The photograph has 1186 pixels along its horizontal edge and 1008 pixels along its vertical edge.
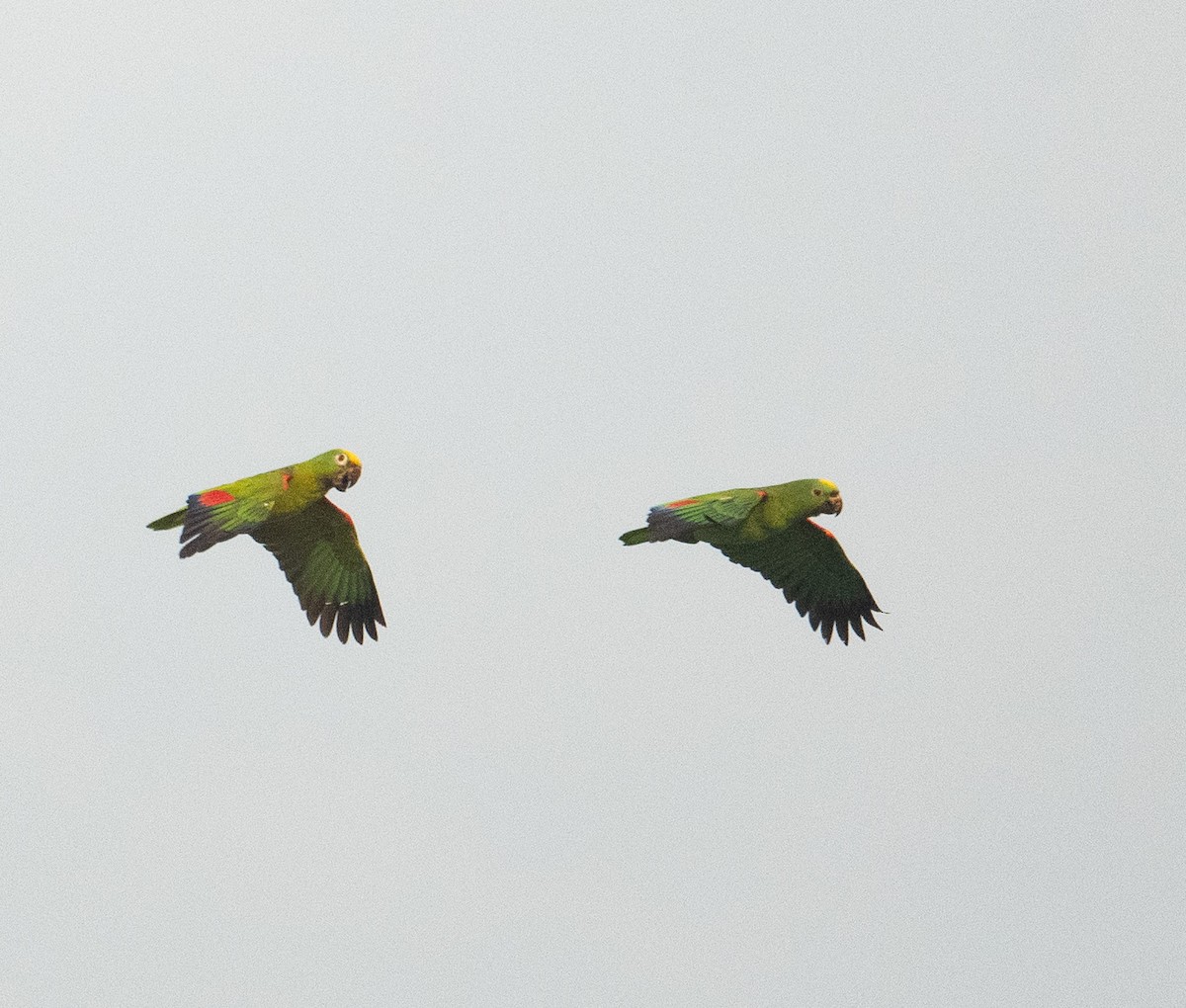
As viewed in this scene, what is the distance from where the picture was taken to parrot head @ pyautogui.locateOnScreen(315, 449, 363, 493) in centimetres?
2952

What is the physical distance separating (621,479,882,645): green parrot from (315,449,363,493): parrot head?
4109 mm

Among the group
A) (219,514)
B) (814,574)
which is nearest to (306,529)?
(219,514)

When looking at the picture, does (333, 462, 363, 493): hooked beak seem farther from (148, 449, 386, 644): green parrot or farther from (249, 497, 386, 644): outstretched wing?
(249, 497, 386, 644): outstretched wing

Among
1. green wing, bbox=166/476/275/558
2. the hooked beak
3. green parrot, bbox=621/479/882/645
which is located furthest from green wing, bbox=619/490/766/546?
green wing, bbox=166/476/275/558

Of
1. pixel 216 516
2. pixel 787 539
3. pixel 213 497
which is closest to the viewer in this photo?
pixel 216 516

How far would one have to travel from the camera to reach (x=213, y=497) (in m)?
28.5

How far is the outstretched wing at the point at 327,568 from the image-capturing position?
31344 mm

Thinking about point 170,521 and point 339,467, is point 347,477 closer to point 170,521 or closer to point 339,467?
point 339,467

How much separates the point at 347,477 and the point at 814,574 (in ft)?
27.3

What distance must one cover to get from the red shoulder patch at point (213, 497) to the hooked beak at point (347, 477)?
1.56m

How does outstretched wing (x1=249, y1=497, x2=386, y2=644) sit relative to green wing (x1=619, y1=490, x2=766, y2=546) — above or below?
above

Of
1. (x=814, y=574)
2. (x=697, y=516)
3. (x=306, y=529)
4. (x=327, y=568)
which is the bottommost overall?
(x=697, y=516)

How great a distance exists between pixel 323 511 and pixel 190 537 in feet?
12.3

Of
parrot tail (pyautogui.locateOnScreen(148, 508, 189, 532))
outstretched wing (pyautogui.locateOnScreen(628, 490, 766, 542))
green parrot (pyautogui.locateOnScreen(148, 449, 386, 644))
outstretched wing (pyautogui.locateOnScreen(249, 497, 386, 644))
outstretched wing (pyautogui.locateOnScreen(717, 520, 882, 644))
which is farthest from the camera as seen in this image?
outstretched wing (pyautogui.locateOnScreen(717, 520, 882, 644))
